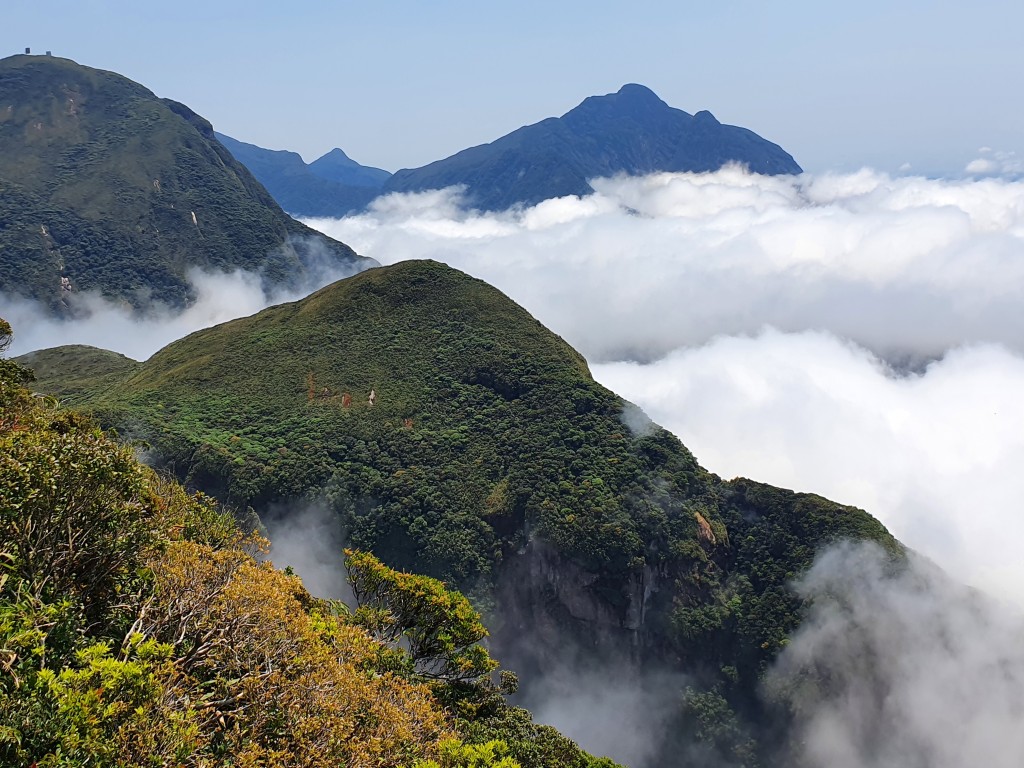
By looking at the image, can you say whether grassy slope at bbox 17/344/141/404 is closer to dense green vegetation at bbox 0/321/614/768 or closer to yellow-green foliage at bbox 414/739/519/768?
dense green vegetation at bbox 0/321/614/768

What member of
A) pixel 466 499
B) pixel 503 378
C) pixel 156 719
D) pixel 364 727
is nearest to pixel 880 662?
pixel 466 499

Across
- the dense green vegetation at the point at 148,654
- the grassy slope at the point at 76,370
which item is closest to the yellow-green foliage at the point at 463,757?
the dense green vegetation at the point at 148,654

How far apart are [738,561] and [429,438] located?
50.8 m

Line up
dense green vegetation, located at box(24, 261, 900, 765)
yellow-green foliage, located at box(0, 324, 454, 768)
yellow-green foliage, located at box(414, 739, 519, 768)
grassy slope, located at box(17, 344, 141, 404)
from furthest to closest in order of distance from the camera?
1. grassy slope, located at box(17, 344, 141, 404)
2. dense green vegetation, located at box(24, 261, 900, 765)
3. yellow-green foliage, located at box(414, 739, 519, 768)
4. yellow-green foliage, located at box(0, 324, 454, 768)

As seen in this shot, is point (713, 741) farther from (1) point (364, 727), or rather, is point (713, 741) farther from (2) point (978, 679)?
(1) point (364, 727)

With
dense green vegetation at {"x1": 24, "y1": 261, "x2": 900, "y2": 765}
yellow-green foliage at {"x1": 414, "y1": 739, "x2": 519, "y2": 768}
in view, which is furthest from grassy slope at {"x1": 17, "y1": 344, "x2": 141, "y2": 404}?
yellow-green foliage at {"x1": 414, "y1": 739, "x2": 519, "y2": 768}

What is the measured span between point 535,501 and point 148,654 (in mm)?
80369

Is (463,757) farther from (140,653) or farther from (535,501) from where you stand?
(535,501)

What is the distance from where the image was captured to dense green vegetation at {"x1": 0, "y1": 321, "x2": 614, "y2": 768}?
11125 mm

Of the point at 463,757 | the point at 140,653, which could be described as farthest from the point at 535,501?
the point at 140,653

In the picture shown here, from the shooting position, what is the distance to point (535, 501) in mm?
92188

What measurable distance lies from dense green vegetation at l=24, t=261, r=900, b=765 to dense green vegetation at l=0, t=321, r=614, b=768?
6925 cm

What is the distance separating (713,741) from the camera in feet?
267

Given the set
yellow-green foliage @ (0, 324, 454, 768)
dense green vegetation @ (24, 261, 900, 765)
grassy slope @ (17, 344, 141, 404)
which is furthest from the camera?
grassy slope @ (17, 344, 141, 404)
